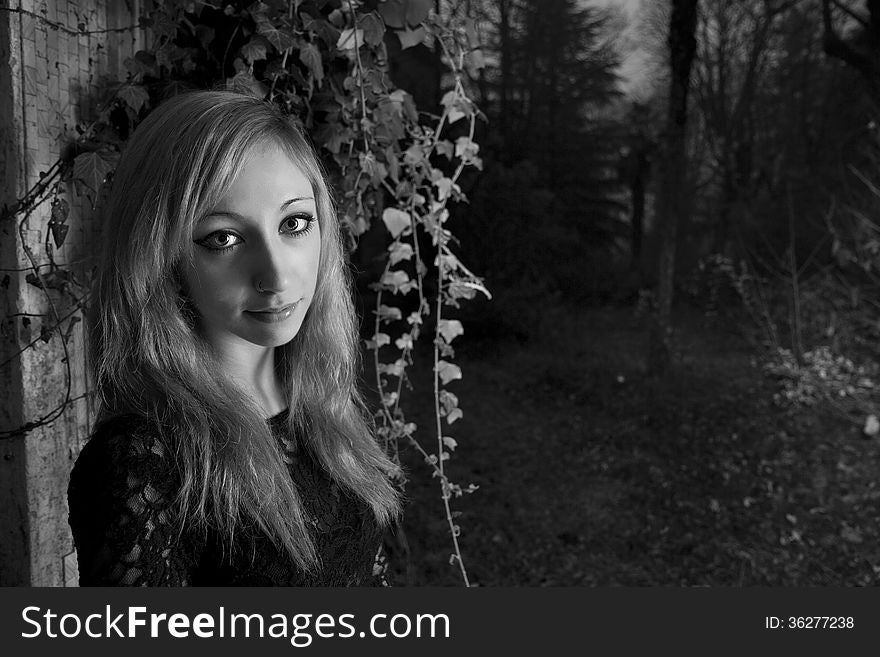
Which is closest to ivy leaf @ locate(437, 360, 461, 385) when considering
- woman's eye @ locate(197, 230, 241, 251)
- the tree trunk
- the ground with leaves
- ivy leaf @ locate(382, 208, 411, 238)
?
ivy leaf @ locate(382, 208, 411, 238)

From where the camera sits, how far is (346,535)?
3.76 ft

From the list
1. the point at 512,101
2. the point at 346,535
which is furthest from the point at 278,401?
the point at 512,101

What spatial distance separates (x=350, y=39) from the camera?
1.49m

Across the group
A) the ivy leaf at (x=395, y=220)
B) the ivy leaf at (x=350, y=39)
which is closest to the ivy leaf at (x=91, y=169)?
the ivy leaf at (x=350, y=39)

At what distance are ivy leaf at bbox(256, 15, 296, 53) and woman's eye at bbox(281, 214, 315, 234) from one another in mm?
492

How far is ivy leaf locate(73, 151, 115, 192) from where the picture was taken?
1.26 m

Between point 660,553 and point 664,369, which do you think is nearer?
point 660,553

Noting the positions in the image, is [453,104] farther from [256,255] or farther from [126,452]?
[126,452]

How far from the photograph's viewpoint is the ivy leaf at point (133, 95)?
132 centimetres

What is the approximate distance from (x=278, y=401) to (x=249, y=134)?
416 millimetres

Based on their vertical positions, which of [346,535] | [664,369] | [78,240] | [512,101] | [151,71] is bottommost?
[664,369]

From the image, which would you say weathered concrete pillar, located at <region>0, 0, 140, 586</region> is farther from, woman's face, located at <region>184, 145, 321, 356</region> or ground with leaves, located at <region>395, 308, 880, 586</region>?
ground with leaves, located at <region>395, 308, 880, 586</region>

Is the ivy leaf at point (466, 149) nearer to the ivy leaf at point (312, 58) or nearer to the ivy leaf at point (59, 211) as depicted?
the ivy leaf at point (312, 58)

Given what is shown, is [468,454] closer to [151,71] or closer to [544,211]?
[544,211]
